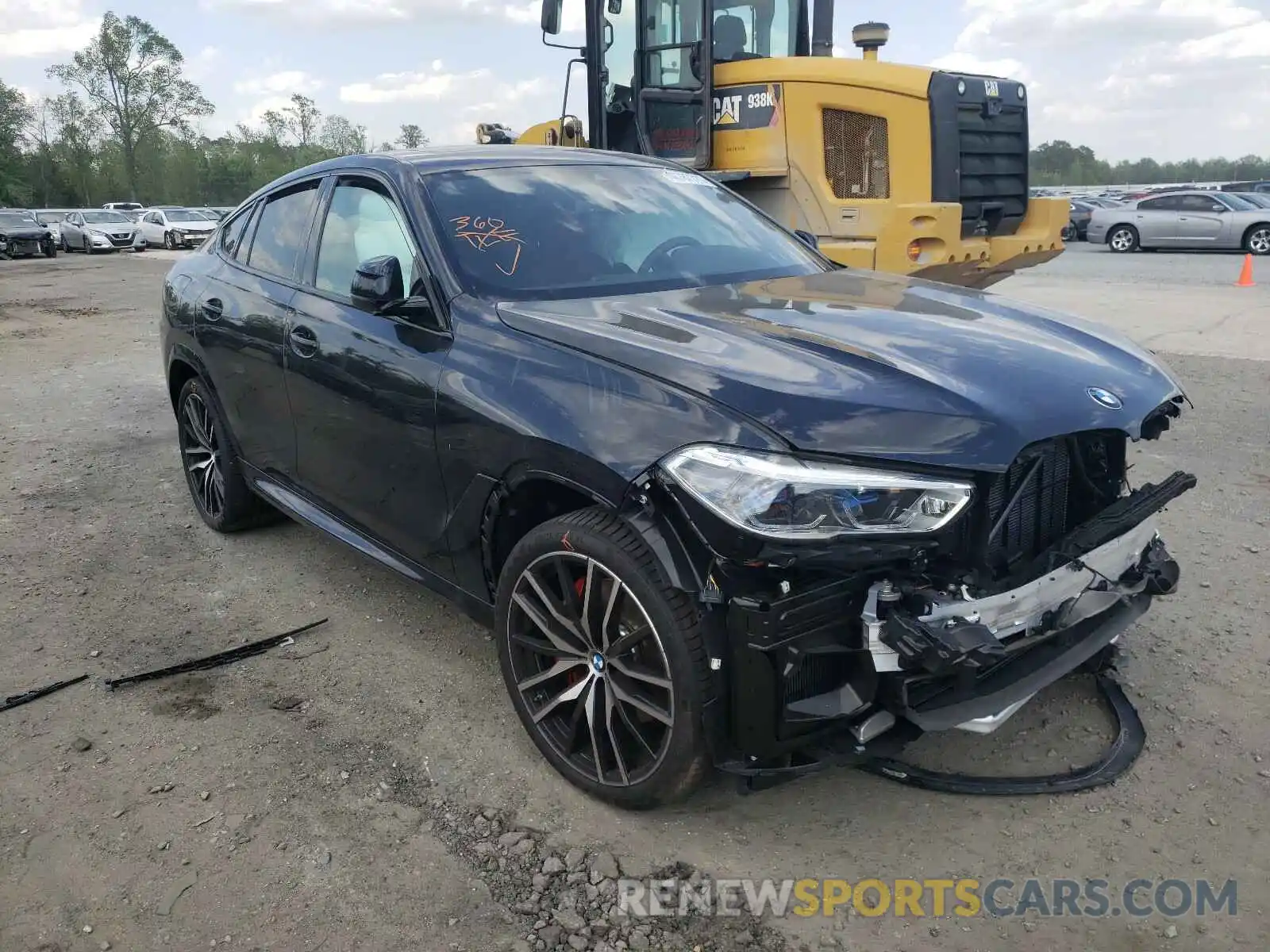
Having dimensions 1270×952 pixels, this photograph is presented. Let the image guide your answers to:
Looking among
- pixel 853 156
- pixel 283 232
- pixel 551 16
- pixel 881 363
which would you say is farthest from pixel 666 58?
pixel 881 363

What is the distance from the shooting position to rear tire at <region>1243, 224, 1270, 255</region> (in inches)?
878

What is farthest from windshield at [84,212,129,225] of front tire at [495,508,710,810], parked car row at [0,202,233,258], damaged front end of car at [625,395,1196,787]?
damaged front end of car at [625,395,1196,787]

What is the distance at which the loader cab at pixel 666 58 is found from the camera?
8.58 m

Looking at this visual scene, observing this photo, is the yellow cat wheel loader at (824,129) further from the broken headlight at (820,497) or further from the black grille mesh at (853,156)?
the broken headlight at (820,497)

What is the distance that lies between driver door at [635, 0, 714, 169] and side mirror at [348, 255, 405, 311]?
5739 millimetres

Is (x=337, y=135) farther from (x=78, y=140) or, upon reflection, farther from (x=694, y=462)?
(x=694, y=462)

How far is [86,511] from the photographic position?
18.5 ft

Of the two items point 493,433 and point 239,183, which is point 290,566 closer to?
point 493,433

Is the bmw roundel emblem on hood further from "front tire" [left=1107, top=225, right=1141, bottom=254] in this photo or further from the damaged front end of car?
"front tire" [left=1107, top=225, right=1141, bottom=254]

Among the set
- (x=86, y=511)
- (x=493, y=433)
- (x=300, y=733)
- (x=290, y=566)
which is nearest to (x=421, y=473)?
(x=493, y=433)

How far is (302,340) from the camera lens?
3.90 meters

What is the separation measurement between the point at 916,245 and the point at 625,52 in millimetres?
3162

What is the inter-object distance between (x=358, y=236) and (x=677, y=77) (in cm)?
580
